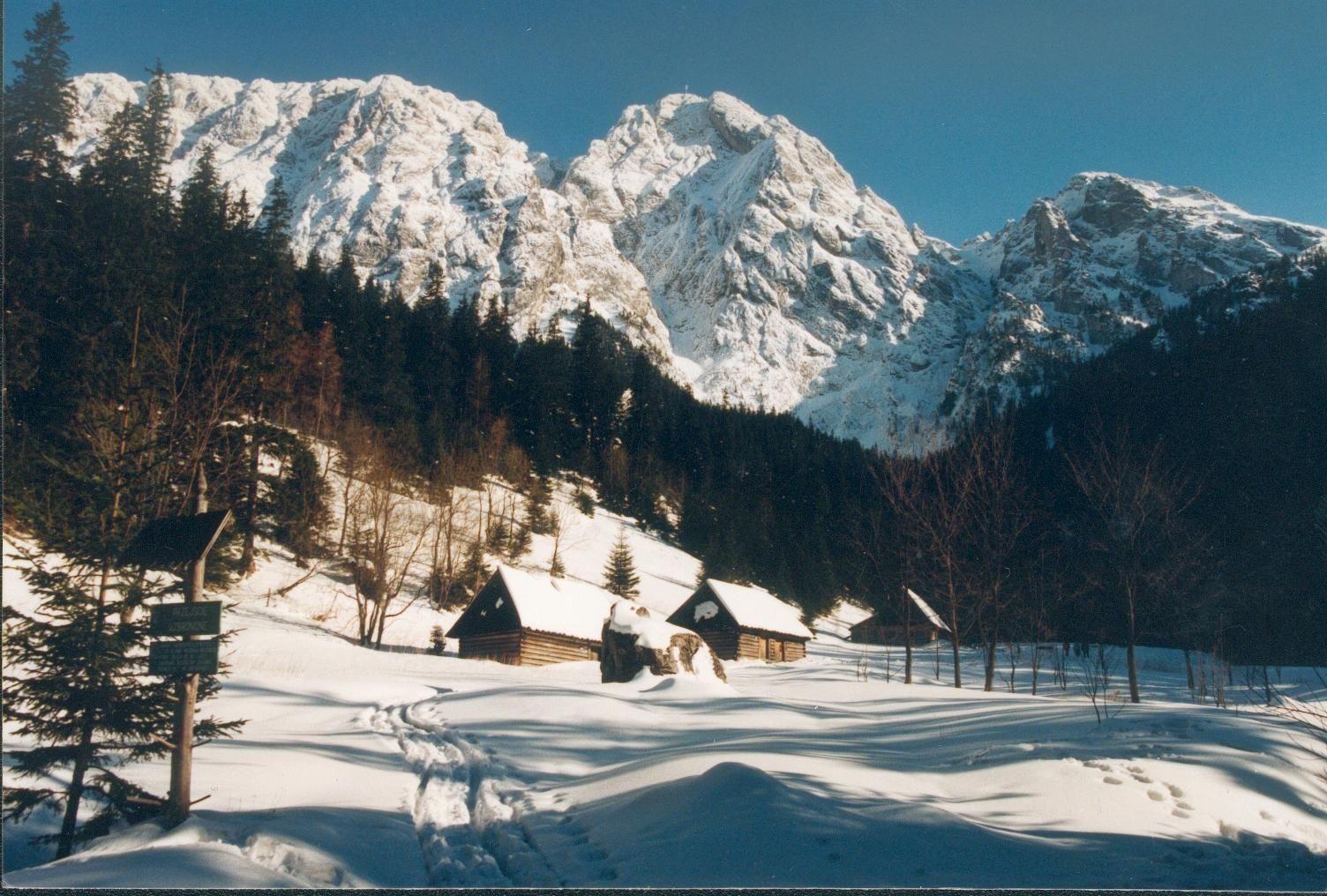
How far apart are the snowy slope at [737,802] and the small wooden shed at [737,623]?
2611 cm

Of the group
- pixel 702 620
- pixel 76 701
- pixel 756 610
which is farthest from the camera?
pixel 756 610

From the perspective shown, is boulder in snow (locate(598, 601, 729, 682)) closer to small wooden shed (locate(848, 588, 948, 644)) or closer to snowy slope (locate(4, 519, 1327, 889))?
snowy slope (locate(4, 519, 1327, 889))

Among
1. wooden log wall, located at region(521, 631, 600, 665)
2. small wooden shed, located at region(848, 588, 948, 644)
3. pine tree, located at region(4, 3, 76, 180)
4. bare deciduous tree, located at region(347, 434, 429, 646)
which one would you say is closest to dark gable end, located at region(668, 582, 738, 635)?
wooden log wall, located at region(521, 631, 600, 665)

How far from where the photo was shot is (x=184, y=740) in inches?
291

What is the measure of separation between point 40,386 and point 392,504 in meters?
17.1

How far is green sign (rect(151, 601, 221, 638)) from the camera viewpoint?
704 cm

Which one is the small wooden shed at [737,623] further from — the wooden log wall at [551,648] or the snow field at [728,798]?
the snow field at [728,798]

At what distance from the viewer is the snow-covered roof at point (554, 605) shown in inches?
1310

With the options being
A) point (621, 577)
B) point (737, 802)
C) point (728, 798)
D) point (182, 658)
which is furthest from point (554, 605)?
point (737, 802)

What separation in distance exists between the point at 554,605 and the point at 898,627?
28.8 m

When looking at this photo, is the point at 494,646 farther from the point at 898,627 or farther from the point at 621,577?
the point at 898,627

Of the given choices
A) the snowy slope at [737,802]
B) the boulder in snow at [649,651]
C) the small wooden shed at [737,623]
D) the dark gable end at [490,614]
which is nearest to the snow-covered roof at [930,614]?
the small wooden shed at [737,623]

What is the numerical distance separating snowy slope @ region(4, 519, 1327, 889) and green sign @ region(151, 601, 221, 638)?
5.87 feet

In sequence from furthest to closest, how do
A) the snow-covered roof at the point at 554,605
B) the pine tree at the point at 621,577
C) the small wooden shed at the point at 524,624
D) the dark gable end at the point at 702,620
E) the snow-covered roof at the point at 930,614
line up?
the snow-covered roof at the point at 930,614 → the pine tree at the point at 621,577 → the dark gable end at the point at 702,620 → the snow-covered roof at the point at 554,605 → the small wooden shed at the point at 524,624
